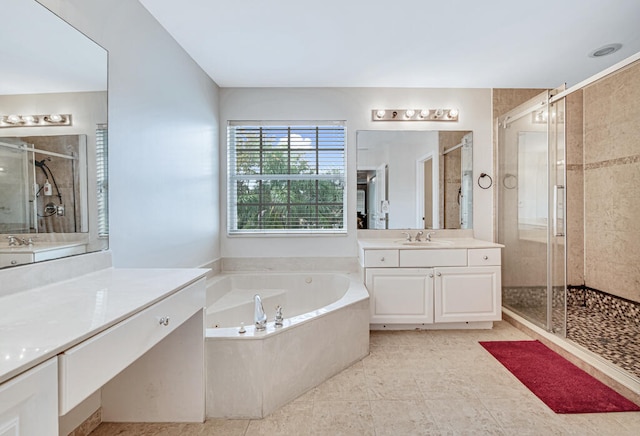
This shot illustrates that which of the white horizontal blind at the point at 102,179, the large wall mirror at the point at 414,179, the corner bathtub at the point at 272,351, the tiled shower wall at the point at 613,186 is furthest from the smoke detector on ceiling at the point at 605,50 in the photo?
the white horizontal blind at the point at 102,179

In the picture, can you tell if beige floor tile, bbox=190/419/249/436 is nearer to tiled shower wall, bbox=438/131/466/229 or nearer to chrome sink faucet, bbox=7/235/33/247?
chrome sink faucet, bbox=7/235/33/247

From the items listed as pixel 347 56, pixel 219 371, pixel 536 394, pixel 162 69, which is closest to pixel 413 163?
pixel 347 56

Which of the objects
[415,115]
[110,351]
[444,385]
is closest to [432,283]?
[444,385]

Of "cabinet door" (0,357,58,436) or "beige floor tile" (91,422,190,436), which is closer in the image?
"cabinet door" (0,357,58,436)

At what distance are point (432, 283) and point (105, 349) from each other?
2494mm

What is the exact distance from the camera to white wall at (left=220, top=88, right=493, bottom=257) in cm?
329

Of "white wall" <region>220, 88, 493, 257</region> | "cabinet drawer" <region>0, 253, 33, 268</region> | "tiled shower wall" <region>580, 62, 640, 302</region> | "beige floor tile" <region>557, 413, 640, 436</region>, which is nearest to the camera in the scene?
"cabinet drawer" <region>0, 253, 33, 268</region>

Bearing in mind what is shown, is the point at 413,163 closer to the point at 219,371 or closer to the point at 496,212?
the point at 496,212

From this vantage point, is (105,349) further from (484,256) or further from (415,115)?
(415,115)

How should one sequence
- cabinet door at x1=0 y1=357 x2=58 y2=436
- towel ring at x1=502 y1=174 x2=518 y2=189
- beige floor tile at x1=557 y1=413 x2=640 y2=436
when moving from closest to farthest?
cabinet door at x1=0 y1=357 x2=58 y2=436 → beige floor tile at x1=557 y1=413 x2=640 y2=436 → towel ring at x1=502 y1=174 x2=518 y2=189

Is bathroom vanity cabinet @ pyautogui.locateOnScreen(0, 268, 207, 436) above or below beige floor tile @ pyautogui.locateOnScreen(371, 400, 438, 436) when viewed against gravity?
above

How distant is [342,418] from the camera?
1710 millimetres

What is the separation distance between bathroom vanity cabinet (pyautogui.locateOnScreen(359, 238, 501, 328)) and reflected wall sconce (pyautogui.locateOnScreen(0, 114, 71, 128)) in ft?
7.16

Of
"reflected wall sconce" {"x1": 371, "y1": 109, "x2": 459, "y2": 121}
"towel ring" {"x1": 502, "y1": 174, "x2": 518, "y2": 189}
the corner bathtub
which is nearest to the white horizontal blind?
the corner bathtub
